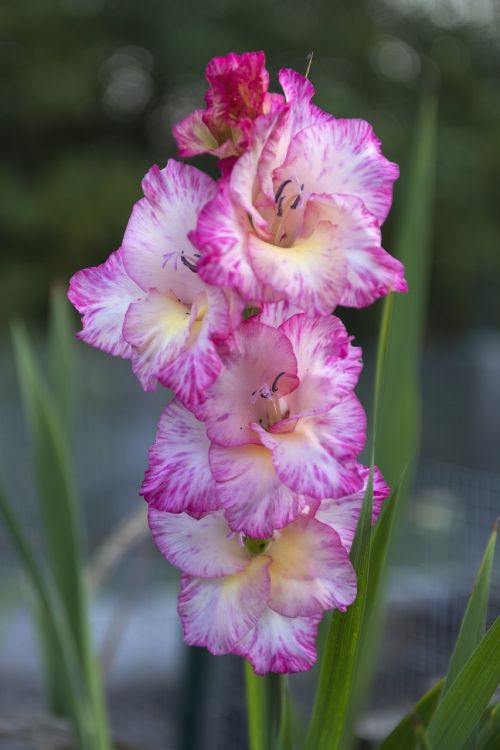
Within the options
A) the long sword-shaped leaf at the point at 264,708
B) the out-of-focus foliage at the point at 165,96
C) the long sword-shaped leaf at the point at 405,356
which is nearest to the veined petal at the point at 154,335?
the long sword-shaped leaf at the point at 264,708

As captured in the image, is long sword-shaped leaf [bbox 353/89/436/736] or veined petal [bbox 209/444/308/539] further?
long sword-shaped leaf [bbox 353/89/436/736]

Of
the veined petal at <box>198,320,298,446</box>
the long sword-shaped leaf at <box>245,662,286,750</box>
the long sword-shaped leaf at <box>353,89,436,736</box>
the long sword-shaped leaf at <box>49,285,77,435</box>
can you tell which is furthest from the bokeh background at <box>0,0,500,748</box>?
the veined petal at <box>198,320,298,446</box>

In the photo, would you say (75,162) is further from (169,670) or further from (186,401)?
(186,401)

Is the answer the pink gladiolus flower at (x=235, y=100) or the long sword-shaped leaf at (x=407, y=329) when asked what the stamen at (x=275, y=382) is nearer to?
the pink gladiolus flower at (x=235, y=100)

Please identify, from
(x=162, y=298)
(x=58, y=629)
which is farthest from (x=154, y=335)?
(x=58, y=629)

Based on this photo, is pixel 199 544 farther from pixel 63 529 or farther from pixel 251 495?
pixel 63 529

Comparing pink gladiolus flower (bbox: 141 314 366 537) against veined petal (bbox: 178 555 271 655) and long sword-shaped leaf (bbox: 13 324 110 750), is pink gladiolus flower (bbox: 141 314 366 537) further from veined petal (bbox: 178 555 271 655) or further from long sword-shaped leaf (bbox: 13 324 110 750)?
long sword-shaped leaf (bbox: 13 324 110 750)

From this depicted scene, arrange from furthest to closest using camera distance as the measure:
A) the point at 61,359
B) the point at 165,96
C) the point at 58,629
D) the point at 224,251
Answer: the point at 165,96, the point at 61,359, the point at 58,629, the point at 224,251
